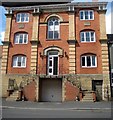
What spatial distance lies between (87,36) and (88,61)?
3.10 meters

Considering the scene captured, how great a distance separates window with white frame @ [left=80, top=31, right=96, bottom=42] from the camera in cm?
2522

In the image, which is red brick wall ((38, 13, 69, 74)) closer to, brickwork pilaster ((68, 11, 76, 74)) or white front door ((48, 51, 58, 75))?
brickwork pilaster ((68, 11, 76, 74))

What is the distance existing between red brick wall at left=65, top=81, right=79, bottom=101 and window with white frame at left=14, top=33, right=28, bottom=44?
7734 millimetres

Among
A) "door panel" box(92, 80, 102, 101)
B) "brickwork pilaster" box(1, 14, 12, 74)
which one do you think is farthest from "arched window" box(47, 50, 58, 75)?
"brickwork pilaster" box(1, 14, 12, 74)

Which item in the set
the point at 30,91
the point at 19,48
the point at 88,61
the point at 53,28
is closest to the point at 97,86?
the point at 88,61

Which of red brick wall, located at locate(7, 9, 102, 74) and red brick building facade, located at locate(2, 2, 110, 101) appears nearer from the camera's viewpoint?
red brick building facade, located at locate(2, 2, 110, 101)

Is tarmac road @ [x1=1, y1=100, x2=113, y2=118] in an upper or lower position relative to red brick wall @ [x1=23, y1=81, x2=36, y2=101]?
lower

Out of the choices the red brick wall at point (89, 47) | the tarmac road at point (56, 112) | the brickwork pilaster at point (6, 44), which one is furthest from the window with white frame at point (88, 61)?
the brickwork pilaster at point (6, 44)

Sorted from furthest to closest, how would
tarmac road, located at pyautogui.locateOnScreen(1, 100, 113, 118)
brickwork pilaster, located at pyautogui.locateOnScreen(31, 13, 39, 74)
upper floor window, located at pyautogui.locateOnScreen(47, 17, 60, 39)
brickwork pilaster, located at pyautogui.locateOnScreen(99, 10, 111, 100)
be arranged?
upper floor window, located at pyautogui.locateOnScreen(47, 17, 60, 39) < brickwork pilaster, located at pyautogui.locateOnScreen(31, 13, 39, 74) < brickwork pilaster, located at pyautogui.locateOnScreen(99, 10, 111, 100) < tarmac road, located at pyautogui.locateOnScreen(1, 100, 113, 118)

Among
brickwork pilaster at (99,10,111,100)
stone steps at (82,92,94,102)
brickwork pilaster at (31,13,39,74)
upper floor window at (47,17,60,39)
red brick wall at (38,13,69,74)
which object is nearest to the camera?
stone steps at (82,92,94,102)

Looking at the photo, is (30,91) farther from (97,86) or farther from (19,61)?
(97,86)

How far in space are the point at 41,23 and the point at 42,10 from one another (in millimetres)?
1757

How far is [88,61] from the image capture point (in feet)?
80.9

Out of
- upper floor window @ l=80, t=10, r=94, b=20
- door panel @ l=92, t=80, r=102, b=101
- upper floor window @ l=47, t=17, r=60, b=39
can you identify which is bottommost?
door panel @ l=92, t=80, r=102, b=101
